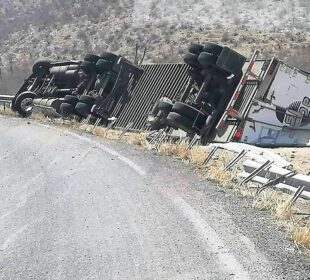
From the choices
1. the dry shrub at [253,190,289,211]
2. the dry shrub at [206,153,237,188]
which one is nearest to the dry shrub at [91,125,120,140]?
the dry shrub at [206,153,237,188]

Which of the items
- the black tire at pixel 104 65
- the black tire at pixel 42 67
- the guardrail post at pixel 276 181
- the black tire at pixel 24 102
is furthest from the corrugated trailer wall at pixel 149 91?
the guardrail post at pixel 276 181

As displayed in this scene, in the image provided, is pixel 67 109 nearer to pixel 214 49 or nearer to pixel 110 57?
pixel 110 57

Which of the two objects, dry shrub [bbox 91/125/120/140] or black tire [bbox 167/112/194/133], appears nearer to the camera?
black tire [bbox 167/112/194/133]

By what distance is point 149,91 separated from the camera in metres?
17.8

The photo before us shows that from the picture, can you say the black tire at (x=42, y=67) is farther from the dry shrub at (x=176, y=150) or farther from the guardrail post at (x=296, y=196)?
the guardrail post at (x=296, y=196)

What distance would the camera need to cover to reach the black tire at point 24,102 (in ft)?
76.0

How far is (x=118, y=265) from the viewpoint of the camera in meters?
4.58

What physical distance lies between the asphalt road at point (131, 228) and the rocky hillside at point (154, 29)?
27.4 meters

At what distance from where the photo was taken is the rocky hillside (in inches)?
1593

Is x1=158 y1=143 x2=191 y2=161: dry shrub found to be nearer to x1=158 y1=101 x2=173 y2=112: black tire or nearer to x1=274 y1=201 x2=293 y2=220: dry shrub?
x1=158 y1=101 x2=173 y2=112: black tire

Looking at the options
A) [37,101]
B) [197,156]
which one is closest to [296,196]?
[197,156]

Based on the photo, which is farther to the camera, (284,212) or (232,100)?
(232,100)

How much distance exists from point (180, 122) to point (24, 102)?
11656 mm

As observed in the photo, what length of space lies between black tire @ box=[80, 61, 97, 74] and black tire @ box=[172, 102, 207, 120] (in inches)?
277
